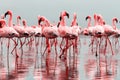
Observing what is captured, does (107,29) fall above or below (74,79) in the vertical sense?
above

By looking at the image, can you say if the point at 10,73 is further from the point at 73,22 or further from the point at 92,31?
the point at 73,22

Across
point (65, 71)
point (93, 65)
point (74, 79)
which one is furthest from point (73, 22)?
A: point (74, 79)


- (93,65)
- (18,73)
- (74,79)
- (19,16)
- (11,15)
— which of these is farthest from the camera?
(19,16)

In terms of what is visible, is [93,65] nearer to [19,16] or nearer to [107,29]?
[107,29]

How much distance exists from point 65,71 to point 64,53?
692 cm

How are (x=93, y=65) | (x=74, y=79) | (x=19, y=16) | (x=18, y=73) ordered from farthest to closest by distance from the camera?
(x=19, y=16)
(x=93, y=65)
(x=18, y=73)
(x=74, y=79)

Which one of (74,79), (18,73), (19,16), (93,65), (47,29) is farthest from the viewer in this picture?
(19,16)

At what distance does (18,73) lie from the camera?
13.2 metres

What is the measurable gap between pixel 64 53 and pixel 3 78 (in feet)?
29.3

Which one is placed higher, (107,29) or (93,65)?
(107,29)

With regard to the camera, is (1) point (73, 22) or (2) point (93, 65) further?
(1) point (73, 22)

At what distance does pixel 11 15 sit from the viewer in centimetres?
2433

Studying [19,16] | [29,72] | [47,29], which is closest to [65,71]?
[29,72]

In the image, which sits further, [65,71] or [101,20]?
[101,20]
